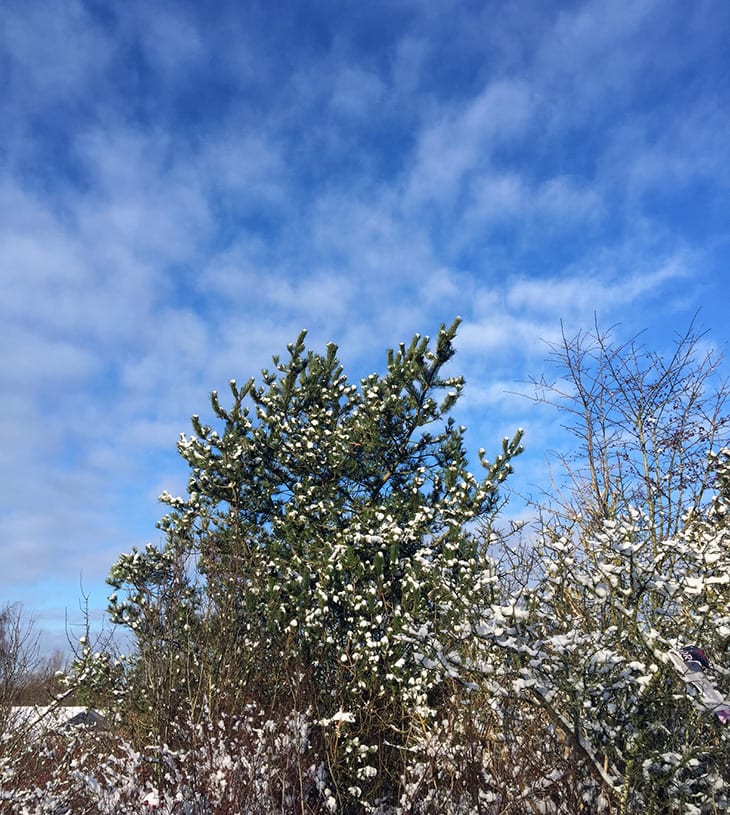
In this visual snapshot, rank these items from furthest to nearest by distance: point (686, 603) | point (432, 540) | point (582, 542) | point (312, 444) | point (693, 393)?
point (312, 444) < point (432, 540) < point (693, 393) < point (582, 542) < point (686, 603)

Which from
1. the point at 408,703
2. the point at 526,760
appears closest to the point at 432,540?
the point at 408,703

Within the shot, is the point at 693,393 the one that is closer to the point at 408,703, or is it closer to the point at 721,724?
the point at 721,724

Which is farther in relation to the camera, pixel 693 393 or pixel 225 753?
pixel 693 393

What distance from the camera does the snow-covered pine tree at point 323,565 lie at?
769 centimetres

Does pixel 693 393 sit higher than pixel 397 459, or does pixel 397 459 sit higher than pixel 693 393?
pixel 397 459

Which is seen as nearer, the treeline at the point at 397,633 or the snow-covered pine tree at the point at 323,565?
the treeline at the point at 397,633

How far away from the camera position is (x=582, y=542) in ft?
18.8

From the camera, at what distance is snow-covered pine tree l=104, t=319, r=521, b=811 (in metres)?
7.69

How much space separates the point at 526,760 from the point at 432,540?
17.0 feet

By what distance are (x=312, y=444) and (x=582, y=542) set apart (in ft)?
19.3

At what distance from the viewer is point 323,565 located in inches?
365

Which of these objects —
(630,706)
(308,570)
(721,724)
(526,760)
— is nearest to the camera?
(721,724)

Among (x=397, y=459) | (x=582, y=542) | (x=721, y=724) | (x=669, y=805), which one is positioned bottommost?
(x=669, y=805)

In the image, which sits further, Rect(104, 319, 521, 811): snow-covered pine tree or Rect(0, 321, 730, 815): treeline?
Rect(104, 319, 521, 811): snow-covered pine tree
